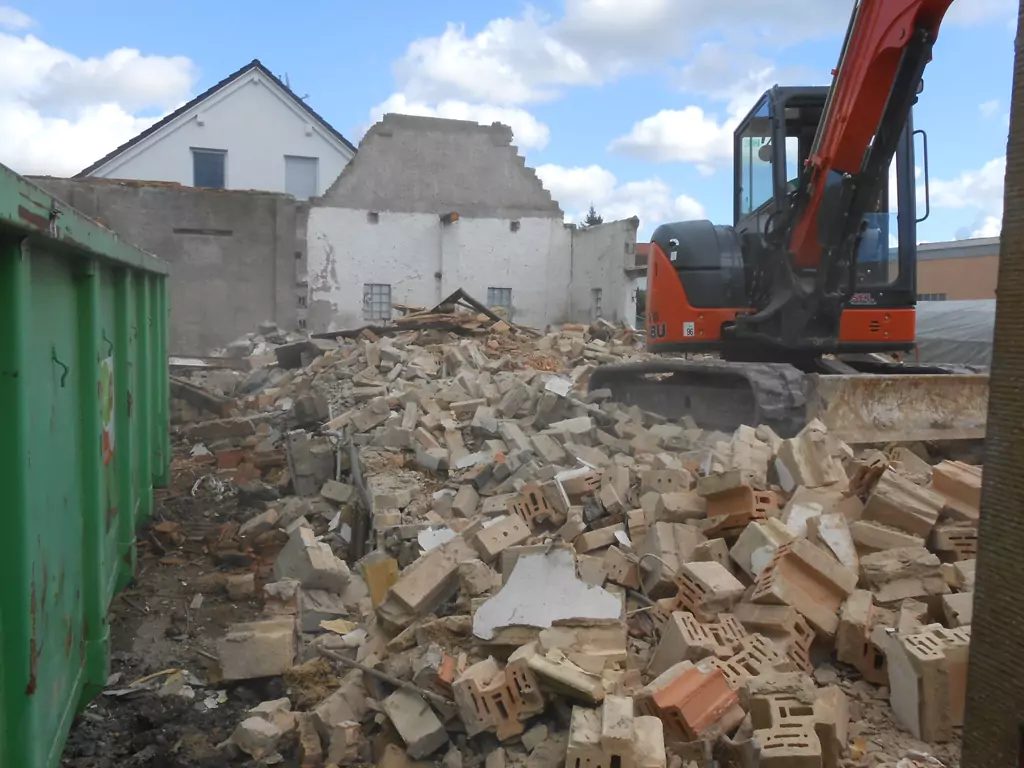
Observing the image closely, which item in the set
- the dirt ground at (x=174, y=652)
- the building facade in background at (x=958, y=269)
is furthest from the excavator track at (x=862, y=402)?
the building facade in background at (x=958, y=269)

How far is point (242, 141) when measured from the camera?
106 ft

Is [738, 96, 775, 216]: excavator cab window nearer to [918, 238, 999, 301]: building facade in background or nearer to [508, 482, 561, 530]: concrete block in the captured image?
[508, 482, 561, 530]: concrete block

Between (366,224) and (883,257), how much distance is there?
1743 cm

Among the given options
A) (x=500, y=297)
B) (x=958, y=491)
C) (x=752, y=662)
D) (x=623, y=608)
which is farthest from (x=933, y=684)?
(x=500, y=297)

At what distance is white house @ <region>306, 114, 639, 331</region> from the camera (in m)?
22.7

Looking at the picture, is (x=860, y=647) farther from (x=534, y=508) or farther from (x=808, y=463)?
(x=534, y=508)

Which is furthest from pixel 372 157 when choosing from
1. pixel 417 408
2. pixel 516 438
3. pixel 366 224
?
pixel 516 438

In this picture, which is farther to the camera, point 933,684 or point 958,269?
point 958,269

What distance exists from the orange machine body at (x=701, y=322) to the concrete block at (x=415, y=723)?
16.1ft

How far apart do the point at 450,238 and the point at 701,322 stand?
16700mm

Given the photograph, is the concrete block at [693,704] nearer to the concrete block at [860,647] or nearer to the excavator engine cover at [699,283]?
the concrete block at [860,647]

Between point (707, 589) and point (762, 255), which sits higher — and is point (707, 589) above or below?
below

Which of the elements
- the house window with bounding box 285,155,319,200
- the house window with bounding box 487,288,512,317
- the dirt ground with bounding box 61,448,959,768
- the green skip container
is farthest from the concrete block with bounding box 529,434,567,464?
the house window with bounding box 285,155,319,200

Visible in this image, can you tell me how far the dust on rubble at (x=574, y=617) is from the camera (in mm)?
3256
